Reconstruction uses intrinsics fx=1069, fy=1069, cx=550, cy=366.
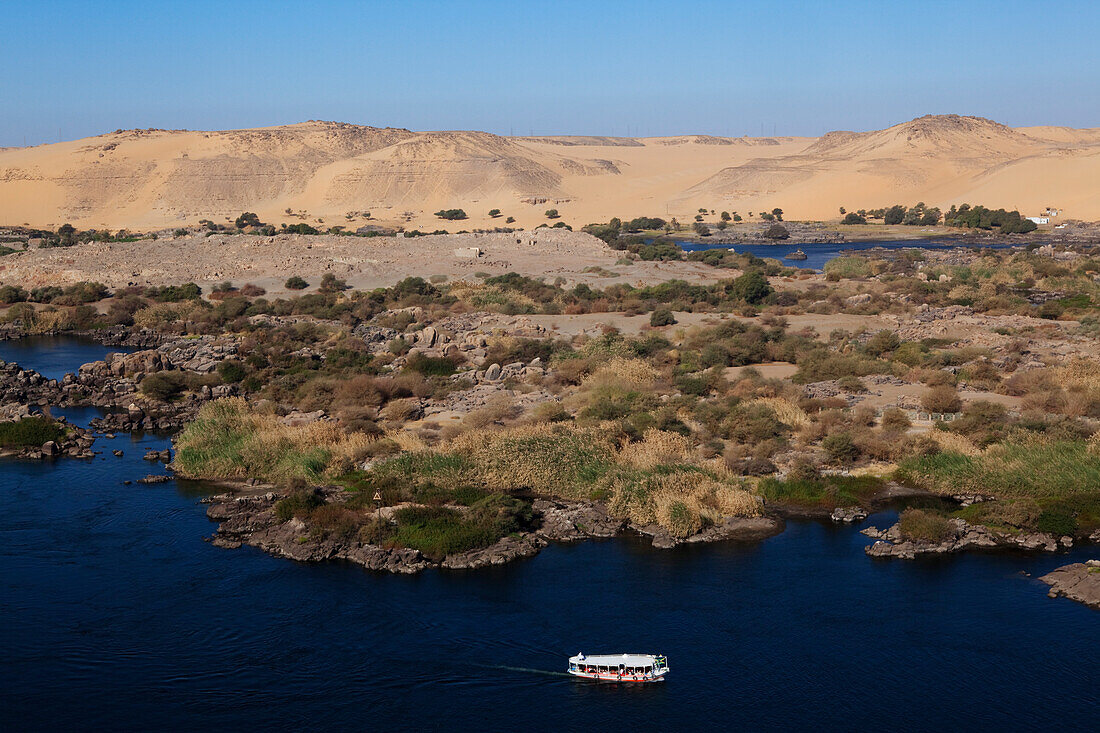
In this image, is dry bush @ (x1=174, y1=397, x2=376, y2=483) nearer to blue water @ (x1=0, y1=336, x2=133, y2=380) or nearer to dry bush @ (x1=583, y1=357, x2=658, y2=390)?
dry bush @ (x1=583, y1=357, x2=658, y2=390)

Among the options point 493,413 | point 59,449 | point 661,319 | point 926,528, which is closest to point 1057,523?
point 926,528

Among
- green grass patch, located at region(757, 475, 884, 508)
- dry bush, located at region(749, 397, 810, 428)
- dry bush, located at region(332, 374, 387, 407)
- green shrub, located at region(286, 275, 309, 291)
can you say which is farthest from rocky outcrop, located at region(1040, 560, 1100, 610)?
green shrub, located at region(286, 275, 309, 291)

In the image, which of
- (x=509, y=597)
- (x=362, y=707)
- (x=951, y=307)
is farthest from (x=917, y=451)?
(x=951, y=307)

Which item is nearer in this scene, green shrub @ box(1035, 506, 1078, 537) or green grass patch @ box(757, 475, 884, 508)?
green shrub @ box(1035, 506, 1078, 537)

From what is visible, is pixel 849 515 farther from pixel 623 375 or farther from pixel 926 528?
pixel 623 375

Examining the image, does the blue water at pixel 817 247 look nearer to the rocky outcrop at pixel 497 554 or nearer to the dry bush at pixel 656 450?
the dry bush at pixel 656 450

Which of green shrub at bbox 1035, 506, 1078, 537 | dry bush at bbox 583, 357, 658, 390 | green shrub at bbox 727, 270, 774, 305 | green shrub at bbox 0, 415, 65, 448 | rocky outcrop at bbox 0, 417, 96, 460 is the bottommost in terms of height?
green shrub at bbox 1035, 506, 1078, 537
